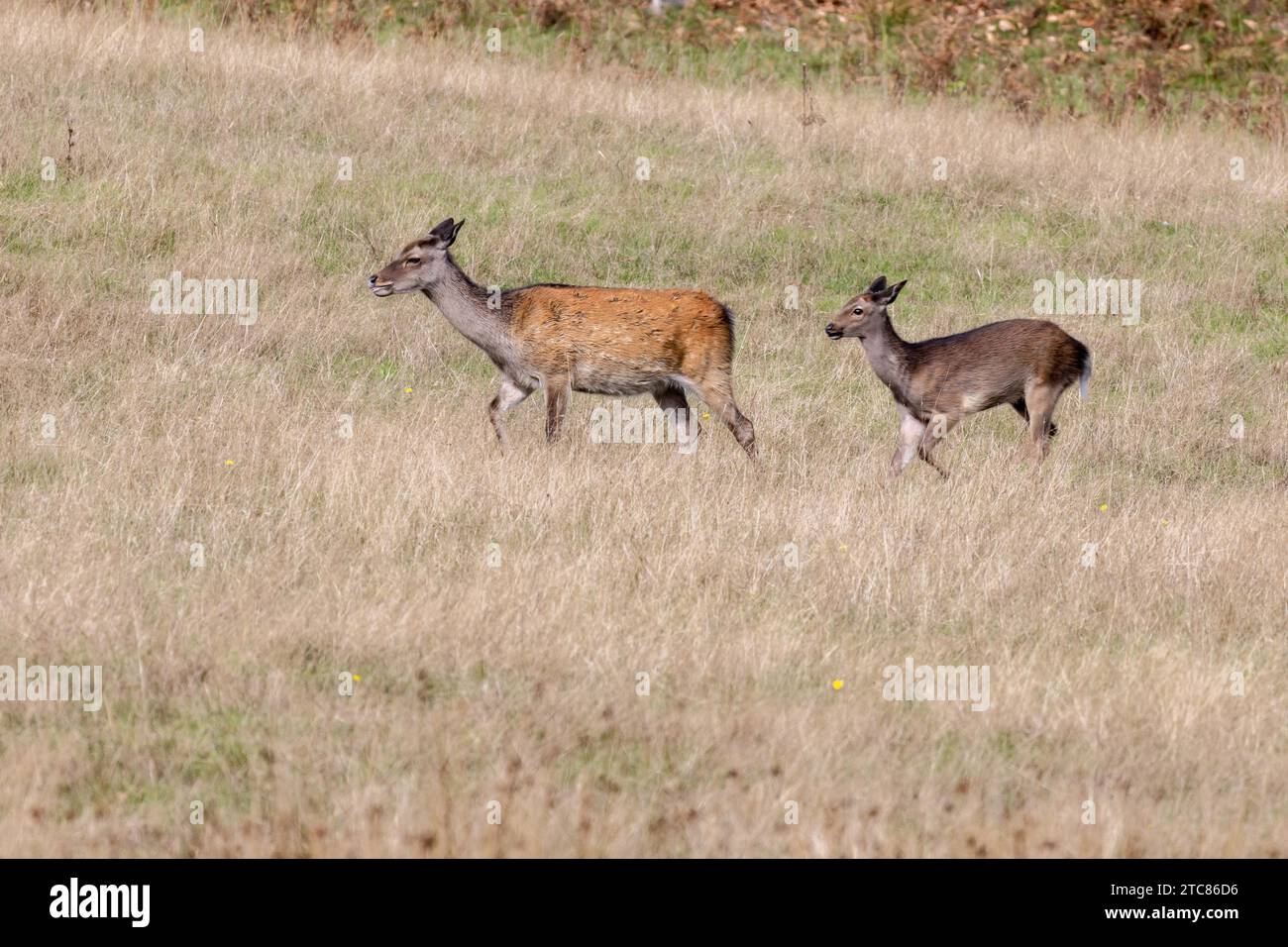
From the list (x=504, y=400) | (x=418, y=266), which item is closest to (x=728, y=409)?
(x=504, y=400)

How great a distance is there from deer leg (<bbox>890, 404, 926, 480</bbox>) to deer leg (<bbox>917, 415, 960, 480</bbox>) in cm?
4

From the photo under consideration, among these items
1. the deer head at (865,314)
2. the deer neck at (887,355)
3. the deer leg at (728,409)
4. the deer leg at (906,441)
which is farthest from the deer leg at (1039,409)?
the deer leg at (728,409)

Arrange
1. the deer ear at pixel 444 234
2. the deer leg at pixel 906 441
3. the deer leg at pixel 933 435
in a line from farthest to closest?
the deer ear at pixel 444 234, the deer leg at pixel 933 435, the deer leg at pixel 906 441

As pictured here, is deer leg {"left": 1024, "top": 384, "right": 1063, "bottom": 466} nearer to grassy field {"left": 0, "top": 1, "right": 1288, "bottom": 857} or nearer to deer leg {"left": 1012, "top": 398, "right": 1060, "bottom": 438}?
deer leg {"left": 1012, "top": 398, "right": 1060, "bottom": 438}

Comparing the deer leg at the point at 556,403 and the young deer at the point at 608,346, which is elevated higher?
the young deer at the point at 608,346

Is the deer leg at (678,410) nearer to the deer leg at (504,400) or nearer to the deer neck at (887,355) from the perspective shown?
the deer leg at (504,400)

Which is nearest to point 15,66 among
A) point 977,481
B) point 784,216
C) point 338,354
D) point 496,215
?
point 496,215

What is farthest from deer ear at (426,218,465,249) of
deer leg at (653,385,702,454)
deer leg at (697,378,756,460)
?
deer leg at (697,378,756,460)

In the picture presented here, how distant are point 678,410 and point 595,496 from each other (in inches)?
98.8

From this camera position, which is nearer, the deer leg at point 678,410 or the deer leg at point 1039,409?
the deer leg at point 1039,409

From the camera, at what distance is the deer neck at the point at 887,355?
37.7ft

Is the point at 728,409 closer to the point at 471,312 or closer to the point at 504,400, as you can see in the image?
the point at 504,400

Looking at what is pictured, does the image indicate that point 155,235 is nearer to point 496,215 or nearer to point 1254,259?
point 496,215

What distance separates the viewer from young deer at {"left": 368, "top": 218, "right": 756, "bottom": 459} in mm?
11133
